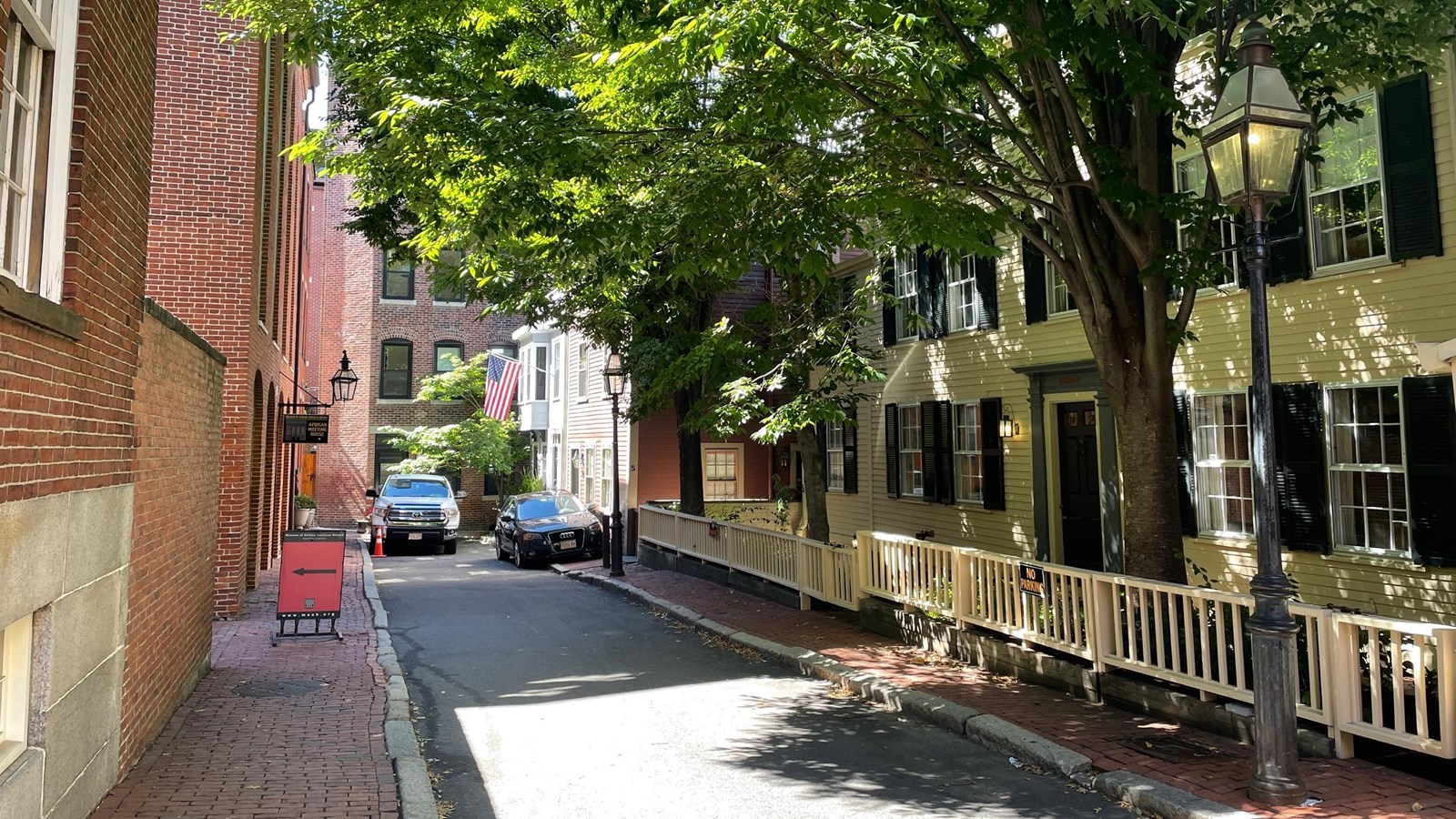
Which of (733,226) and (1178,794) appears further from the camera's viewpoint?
(733,226)

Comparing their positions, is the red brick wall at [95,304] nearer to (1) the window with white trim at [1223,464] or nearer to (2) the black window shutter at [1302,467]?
(2) the black window shutter at [1302,467]

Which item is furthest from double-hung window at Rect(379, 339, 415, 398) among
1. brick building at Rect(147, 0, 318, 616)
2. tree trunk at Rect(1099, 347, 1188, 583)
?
tree trunk at Rect(1099, 347, 1188, 583)

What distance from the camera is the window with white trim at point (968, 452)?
49.6 ft

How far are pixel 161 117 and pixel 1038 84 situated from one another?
450 inches

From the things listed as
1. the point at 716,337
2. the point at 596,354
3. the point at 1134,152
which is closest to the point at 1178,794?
the point at 1134,152

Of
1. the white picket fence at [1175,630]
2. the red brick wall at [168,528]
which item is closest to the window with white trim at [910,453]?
the white picket fence at [1175,630]

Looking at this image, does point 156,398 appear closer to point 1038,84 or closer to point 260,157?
point 1038,84

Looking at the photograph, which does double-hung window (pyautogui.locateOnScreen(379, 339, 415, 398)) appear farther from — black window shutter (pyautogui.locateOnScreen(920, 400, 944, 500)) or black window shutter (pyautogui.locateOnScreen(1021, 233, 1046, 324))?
black window shutter (pyautogui.locateOnScreen(1021, 233, 1046, 324))

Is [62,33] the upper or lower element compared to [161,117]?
lower

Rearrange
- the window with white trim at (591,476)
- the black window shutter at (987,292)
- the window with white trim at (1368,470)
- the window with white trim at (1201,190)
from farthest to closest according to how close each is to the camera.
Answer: the window with white trim at (591,476)
the black window shutter at (987,292)
the window with white trim at (1201,190)
the window with white trim at (1368,470)

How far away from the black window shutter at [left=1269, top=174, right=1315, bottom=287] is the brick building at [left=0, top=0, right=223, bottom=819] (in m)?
10.1

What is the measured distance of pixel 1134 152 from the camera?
26.1 feet

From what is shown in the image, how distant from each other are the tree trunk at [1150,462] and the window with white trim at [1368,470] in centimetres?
291

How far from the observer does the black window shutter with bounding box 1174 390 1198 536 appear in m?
11.3
